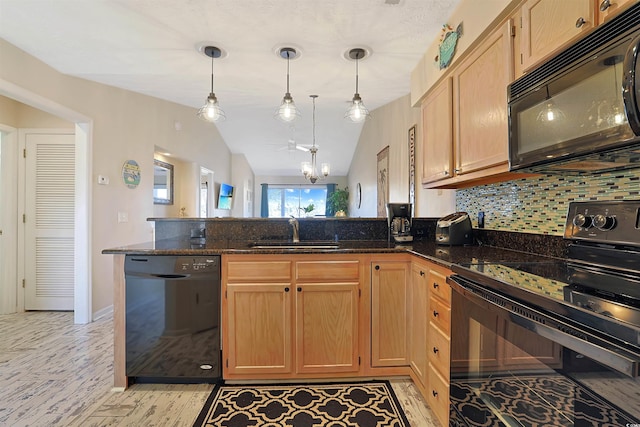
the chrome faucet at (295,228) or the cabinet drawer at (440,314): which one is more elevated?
the chrome faucet at (295,228)

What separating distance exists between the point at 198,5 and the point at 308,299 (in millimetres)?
2039

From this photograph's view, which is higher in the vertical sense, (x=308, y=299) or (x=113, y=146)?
(x=113, y=146)

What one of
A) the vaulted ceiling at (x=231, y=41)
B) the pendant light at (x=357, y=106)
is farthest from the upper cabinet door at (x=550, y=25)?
the pendant light at (x=357, y=106)

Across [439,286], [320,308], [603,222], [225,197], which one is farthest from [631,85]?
[225,197]

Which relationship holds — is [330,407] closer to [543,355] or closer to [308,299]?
[308,299]

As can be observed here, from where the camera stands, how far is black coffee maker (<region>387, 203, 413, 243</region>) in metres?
2.28

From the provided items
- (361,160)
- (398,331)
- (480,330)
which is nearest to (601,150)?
(480,330)

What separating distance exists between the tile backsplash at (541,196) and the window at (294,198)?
714 centimetres

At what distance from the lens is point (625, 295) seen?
934 millimetres

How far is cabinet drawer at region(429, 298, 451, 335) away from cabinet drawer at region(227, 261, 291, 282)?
85 centimetres

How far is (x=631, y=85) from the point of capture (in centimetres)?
81

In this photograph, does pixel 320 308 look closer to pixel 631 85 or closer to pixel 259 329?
pixel 259 329

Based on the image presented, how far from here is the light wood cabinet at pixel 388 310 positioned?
6.28 feet

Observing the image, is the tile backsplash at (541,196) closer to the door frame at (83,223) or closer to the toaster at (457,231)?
the toaster at (457,231)
